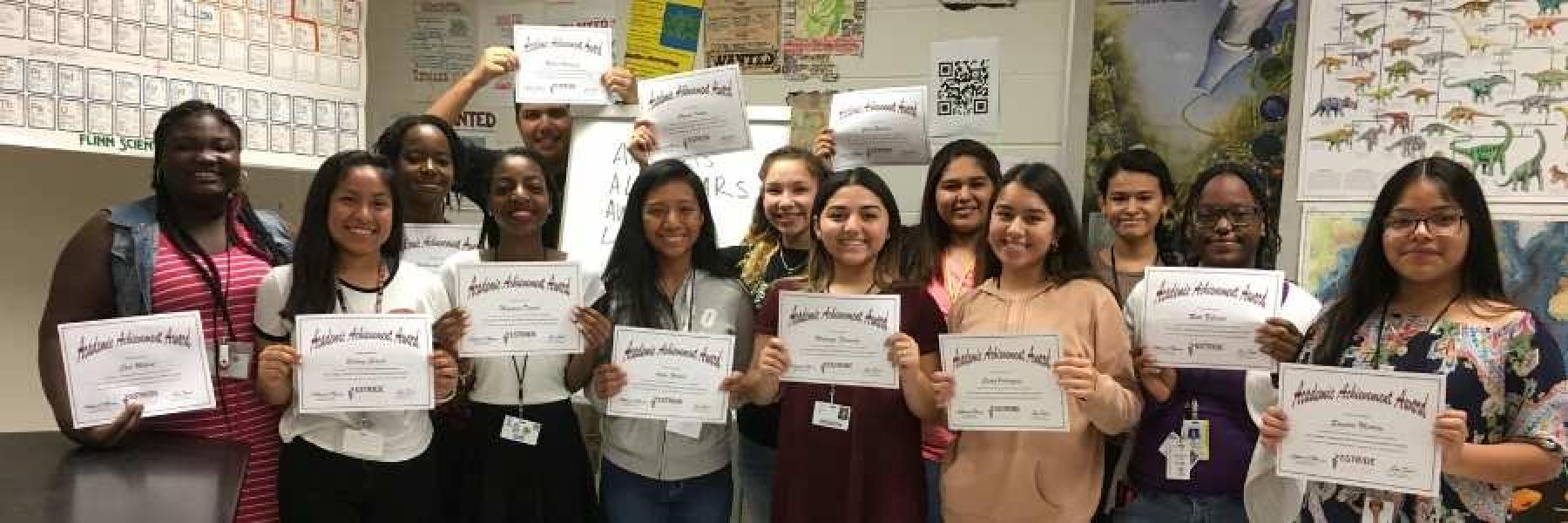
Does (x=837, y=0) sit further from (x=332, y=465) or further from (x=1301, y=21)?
(x=332, y=465)

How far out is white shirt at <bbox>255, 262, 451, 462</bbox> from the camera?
237 centimetres

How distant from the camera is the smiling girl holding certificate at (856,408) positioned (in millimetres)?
2412

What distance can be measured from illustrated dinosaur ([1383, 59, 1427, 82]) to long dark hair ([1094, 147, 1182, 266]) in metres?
1.18

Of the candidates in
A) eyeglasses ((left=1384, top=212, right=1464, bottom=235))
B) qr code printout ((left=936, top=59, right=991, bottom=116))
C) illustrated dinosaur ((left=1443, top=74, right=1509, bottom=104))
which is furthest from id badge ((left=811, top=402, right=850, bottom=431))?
illustrated dinosaur ((left=1443, top=74, right=1509, bottom=104))

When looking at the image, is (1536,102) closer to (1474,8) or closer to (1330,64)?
(1474,8)

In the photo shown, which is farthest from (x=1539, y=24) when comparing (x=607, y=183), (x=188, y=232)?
(x=188, y=232)

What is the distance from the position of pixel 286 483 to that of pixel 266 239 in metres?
0.69

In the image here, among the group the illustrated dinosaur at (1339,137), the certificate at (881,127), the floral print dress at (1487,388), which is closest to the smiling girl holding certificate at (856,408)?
the certificate at (881,127)

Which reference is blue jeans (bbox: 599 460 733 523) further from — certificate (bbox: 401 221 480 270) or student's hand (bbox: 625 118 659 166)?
student's hand (bbox: 625 118 659 166)

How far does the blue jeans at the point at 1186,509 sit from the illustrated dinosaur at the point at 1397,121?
184 cm

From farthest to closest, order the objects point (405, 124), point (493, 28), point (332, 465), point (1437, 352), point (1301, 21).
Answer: point (493, 28) < point (1301, 21) < point (405, 124) < point (332, 465) < point (1437, 352)

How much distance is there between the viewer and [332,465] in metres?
2.34

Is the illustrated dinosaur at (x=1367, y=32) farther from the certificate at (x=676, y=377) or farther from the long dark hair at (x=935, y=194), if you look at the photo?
the certificate at (x=676, y=377)

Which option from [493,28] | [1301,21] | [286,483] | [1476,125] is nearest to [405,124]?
[286,483]
